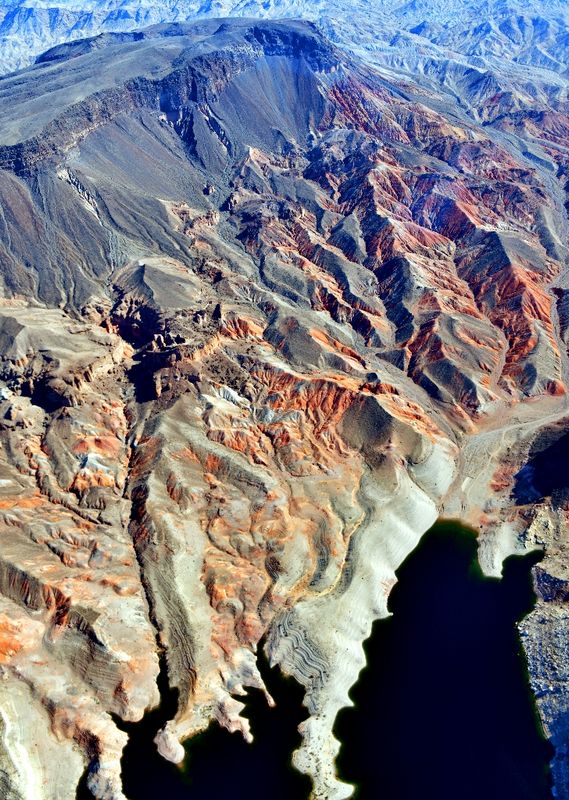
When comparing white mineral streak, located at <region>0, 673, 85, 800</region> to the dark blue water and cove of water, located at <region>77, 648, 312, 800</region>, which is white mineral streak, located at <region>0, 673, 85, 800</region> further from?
the dark blue water

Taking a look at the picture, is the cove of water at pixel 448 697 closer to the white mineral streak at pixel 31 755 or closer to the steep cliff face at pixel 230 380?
the steep cliff face at pixel 230 380

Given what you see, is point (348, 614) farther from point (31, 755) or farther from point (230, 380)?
point (230, 380)

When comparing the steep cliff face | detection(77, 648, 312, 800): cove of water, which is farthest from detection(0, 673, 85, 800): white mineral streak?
detection(77, 648, 312, 800): cove of water

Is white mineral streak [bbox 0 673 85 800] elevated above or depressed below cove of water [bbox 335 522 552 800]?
above

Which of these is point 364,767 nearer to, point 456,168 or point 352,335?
point 352,335

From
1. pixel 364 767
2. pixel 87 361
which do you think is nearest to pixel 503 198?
pixel 87 361

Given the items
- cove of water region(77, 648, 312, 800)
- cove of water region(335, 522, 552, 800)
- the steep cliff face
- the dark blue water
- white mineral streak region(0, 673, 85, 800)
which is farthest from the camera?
the steep cliff face

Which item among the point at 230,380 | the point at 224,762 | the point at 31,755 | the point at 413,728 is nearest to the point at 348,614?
the point at 413,728
